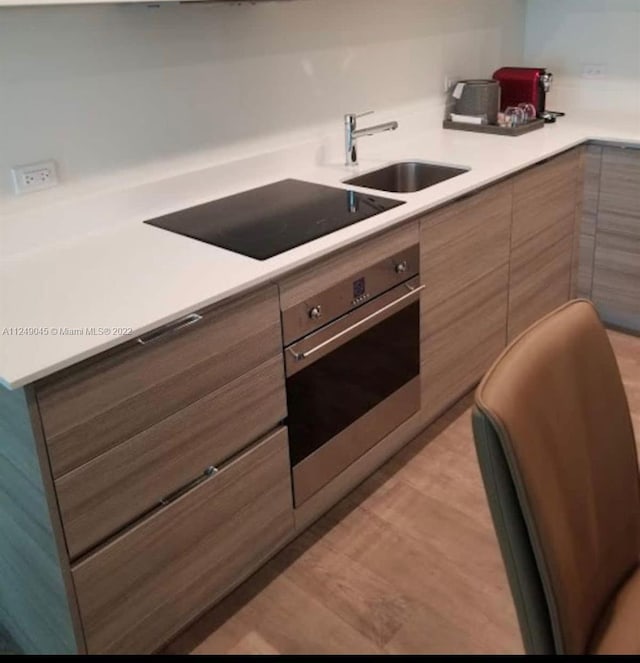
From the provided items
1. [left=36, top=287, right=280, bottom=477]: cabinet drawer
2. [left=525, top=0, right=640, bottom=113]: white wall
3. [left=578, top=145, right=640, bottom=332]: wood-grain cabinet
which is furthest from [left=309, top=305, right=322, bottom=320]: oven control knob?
[left=525, top=0, right=640, bottom=113]: white wall

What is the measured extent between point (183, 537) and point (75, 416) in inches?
17.9

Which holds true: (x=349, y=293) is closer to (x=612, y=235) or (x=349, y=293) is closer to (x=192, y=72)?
(x=192, y=72)

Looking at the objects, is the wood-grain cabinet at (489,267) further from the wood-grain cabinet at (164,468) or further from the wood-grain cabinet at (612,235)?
the wood-grain cabinet at (164,468)

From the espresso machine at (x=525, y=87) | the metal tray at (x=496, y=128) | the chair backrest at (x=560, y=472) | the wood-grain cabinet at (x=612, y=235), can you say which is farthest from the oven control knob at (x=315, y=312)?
the espresso machine at (x=525, y=87)

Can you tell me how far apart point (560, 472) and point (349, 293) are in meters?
1.05

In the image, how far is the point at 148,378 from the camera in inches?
59.3

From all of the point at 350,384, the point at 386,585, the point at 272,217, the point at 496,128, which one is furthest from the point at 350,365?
the point at 496,128

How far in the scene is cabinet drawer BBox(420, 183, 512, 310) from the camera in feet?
7.44

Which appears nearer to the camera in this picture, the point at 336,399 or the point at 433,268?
the point at 336,399

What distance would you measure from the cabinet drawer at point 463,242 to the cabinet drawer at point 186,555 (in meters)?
0.76

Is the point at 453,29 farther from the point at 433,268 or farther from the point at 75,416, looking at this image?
the point at 75,416

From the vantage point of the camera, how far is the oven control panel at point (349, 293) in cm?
183

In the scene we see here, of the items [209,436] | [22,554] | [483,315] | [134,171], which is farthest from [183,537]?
[483,315]

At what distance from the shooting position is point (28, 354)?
1.33 metres
